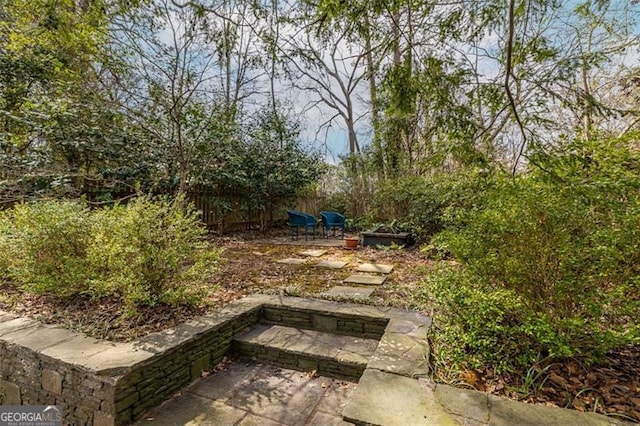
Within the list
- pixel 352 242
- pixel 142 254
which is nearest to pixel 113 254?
pixel 142 254

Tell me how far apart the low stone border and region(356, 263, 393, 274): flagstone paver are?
185cm

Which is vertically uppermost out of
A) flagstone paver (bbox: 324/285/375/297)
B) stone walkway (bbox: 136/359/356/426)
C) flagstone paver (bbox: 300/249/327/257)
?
flagstone paver (bbox: 300/249/327/257)

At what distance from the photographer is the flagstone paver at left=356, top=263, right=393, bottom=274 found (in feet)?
15.6

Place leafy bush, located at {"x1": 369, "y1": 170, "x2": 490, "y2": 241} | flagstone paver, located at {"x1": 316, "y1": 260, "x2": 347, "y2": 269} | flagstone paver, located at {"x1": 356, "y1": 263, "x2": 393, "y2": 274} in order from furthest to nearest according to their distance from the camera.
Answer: leafy bush, located at {"x1": 369, "y1": 170, "x2": 490, "y2": 241}, flagstone paver, located at {"x1": 316, "y1": 260, "x2": 347, "y2": 269}, flagstone paver, located at {"x1": 356, "y1": 263, "x2": 393, "y2": 274}

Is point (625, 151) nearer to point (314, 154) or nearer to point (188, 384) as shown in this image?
point (188, 384)

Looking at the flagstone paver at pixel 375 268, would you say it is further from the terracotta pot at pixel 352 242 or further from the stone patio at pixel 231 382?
the stone patio at pixel 231 382

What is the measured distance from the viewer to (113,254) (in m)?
2.60

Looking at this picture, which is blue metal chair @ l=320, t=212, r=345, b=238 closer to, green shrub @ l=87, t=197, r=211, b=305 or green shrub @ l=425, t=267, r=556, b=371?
green shrub @ l=87, t=197, r=211, b=305

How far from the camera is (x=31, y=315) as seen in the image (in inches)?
109

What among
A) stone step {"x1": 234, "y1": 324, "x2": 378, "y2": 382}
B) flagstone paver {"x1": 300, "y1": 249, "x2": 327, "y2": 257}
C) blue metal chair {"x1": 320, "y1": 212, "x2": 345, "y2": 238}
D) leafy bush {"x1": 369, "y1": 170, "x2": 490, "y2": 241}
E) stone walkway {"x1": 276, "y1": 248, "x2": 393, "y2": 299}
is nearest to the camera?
stone step {"x1": 234, "y1": 324, "x2": 378, "y2": 382}

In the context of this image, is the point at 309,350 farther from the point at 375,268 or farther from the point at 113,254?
the point at 375,268

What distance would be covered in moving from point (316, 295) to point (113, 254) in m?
1.98

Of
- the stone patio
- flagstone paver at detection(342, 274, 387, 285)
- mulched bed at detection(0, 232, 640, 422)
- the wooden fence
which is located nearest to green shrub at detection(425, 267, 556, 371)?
mulched bed at detection(0, 232, 640, 422)

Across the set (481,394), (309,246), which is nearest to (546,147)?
(481,394)
